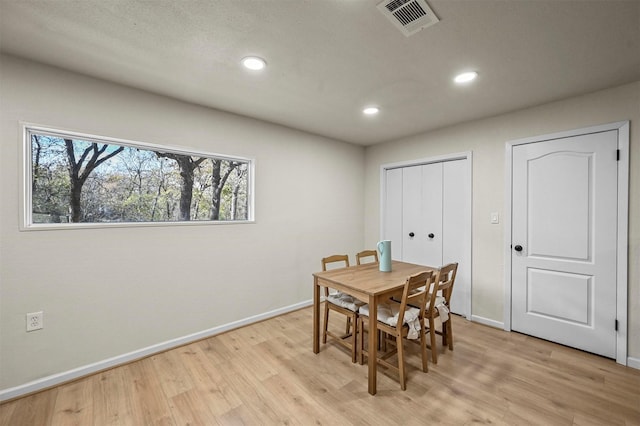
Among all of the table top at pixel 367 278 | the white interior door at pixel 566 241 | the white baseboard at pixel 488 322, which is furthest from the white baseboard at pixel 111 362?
the white interior door at pixel 566 241

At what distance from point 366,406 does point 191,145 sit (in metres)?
2.65

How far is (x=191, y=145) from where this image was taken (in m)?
2.67

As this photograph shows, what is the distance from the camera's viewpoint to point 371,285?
2127mm

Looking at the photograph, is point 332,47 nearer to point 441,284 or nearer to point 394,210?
point 441,284

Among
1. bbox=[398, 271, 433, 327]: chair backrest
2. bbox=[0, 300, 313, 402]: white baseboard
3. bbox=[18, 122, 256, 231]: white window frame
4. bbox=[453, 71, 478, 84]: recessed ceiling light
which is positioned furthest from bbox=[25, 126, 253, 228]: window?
bbox=[453, 71, 478, 84]: recessed ceiling light

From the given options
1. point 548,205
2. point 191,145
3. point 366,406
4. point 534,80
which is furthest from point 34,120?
point 548,205

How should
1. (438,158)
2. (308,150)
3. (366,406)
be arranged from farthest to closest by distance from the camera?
(308,150) < (438,158) < (366,406)

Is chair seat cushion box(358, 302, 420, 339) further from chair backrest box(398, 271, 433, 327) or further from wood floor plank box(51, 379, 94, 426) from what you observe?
wood floor plank box(51, 379, 94, 426)

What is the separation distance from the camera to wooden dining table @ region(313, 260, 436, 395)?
6.35 ft

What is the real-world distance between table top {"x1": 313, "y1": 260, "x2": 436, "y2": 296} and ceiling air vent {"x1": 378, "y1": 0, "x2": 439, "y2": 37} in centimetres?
168

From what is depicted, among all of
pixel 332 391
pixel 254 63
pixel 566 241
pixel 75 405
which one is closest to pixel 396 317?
pixel 332 391

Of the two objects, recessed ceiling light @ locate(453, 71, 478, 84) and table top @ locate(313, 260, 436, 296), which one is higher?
recessed ceiling light @ locate(453, 71, 478, 84)

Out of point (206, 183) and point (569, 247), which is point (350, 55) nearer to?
point (206, 183)

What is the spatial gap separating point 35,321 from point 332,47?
282 cm
